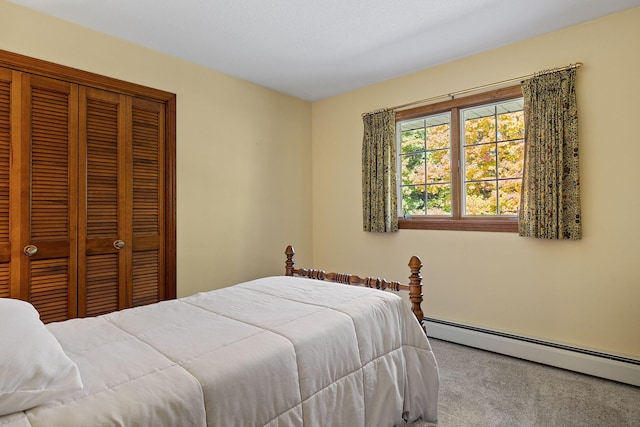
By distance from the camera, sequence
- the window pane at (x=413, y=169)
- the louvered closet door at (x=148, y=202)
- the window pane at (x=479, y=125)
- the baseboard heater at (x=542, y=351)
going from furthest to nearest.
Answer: the window pane at (x=413, y=169), the window pane at (x=479, y=125), the louvered closet door at (x=148, y=202), the baseboard heater at (x=542, y=351)

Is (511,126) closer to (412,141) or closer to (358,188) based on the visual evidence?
(412,141)

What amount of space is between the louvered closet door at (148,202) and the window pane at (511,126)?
9.47ft

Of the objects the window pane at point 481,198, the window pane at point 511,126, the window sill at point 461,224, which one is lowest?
the window sill at point 461,224

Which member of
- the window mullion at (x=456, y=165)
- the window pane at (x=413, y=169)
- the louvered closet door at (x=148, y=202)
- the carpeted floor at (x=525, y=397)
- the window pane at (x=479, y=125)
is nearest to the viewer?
the carpeted floor at (x=525, y=397)

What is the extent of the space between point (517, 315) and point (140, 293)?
3.06m

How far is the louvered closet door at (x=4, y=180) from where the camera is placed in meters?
2.17

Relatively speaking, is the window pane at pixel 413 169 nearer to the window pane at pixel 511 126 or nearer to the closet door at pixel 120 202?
the window pane at pixel 511 126

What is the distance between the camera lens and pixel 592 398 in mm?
2143

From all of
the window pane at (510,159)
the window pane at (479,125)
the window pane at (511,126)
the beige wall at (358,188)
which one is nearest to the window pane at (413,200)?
the beige wall at (358,188)

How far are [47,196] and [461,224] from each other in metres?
3.22

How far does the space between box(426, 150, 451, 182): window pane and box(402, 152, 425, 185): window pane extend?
6cm

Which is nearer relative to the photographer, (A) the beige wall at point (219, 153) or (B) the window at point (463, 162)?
(A) the beige wall at point (219, 153)

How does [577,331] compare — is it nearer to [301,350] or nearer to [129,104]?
[301,350]

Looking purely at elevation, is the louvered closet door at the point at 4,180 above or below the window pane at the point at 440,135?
below
